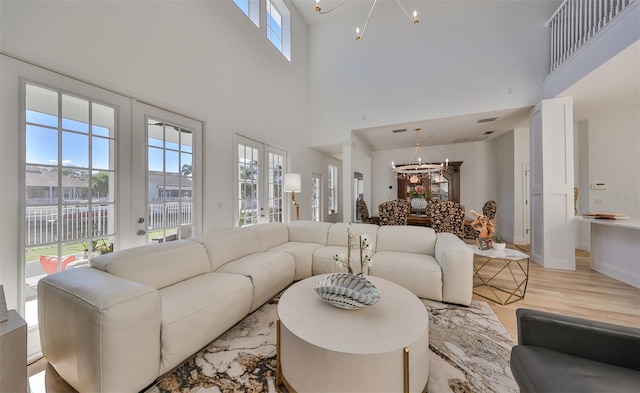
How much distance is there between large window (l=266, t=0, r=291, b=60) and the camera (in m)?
4.58

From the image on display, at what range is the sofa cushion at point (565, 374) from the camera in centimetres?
86

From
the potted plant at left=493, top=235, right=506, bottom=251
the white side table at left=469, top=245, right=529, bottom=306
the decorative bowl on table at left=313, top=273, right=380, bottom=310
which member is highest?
the potted plant at left=493, top=235, right=506, bottom=251

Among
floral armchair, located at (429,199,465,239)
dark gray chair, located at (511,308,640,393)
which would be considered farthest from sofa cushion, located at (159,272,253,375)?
floral armchair, located at (429,199,465,239)

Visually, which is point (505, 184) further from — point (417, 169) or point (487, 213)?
point (417, 169)

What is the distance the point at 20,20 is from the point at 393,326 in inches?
129

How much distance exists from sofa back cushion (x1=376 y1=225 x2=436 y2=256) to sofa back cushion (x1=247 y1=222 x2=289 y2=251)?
1457 millimetres

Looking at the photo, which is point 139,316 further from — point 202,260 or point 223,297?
point 202,260

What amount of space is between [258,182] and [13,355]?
11.0 ft

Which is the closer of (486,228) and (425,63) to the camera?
(486,228)

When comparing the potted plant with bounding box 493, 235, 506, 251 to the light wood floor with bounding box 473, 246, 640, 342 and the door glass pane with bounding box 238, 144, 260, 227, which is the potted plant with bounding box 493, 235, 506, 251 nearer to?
the light wood floor with bounding box 473, 246, 640, 342

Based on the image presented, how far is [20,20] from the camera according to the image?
5.35 ft

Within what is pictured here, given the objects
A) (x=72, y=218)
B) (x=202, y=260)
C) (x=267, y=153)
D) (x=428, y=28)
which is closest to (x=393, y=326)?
(x=202, y=260)

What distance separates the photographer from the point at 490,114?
4.32 metres

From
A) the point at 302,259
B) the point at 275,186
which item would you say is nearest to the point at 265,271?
the point at 302,259
